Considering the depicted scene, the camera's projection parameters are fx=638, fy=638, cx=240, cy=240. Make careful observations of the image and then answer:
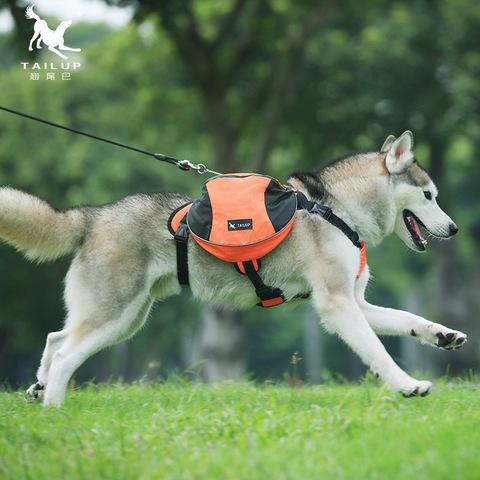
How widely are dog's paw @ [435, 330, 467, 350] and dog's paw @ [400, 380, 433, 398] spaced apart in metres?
0.65

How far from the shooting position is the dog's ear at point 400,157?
6.04 metres

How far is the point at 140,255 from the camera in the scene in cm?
571

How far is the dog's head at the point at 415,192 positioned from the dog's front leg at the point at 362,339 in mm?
1118

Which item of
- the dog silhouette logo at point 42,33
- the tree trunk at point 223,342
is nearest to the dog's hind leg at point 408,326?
the dog silhouette logo at point 42,33

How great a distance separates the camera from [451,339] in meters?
5.54

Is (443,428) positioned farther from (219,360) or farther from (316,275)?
(219,360)

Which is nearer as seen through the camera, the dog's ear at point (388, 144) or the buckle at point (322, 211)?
the buckle at point (322, 211)

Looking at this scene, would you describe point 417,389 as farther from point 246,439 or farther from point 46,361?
point 46,361

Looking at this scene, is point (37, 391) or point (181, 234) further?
point (37, 391)

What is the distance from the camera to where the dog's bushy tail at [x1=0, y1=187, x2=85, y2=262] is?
5582 millimetres

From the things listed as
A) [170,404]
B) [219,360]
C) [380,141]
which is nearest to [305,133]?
[380,141]

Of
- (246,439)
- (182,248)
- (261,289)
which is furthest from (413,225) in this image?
(246,439)

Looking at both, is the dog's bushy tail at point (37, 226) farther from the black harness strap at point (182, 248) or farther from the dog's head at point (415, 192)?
the dog's head at point (415, 192)

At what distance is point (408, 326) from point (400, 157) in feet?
5.24
